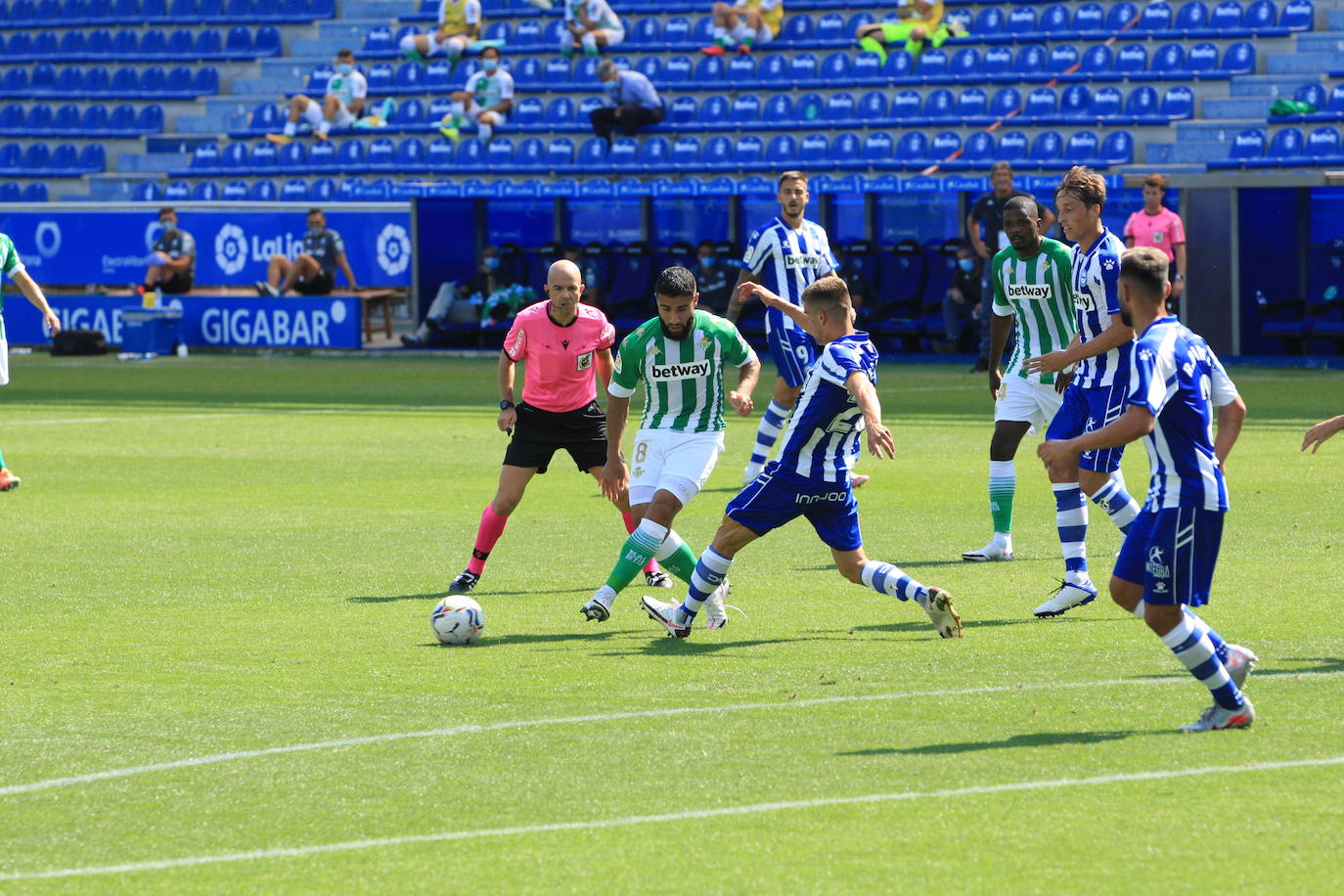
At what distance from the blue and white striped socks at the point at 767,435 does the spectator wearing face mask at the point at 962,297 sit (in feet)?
36.0

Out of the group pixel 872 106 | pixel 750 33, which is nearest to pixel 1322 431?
pixel 872 106

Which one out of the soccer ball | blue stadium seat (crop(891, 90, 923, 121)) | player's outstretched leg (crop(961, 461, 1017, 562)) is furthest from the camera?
blue stadium seat (crop(891, 90, 923, 121))

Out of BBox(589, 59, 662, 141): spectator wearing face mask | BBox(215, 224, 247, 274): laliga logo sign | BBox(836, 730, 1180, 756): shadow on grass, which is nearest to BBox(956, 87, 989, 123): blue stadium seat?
BBox(589, 59, 662, 141): spectator wearing face mask

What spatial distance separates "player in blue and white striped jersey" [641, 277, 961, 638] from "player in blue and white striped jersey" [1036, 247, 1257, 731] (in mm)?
1640

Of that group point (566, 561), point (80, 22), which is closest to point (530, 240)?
point (80, 22)

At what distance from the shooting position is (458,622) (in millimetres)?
8109

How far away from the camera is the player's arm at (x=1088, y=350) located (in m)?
8.63

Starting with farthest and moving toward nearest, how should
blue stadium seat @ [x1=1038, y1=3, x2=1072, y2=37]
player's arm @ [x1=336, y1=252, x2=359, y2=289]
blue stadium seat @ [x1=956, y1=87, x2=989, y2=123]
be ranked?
player's arm @ [x1=336, y1=252, x2=359, y2=289]
blue stadium seat @ [x1=1038, y1=3, x2=1072, y2=37]
blue stadium seat @ [x1=956, y1=87, x2=989, y2=123]

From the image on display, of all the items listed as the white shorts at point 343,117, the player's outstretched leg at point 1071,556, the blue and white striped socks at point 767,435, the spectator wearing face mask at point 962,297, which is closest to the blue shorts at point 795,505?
the player's outstretched leg at point 1071,556

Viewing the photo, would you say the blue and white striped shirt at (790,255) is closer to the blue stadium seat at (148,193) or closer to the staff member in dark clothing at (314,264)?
the staff member in dark clothing at (314,264)

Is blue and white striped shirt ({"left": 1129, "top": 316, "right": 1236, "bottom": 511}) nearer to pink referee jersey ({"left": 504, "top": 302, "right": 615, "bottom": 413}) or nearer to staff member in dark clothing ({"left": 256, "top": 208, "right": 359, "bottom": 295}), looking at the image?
pink referee jersey ({"left": 504, "top": 302, "right": 615, "bottom": 413})

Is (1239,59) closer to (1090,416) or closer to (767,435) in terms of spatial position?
(767,435)

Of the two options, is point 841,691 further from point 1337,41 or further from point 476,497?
point 1337,41

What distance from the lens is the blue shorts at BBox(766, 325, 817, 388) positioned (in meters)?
13.6
